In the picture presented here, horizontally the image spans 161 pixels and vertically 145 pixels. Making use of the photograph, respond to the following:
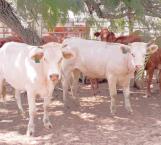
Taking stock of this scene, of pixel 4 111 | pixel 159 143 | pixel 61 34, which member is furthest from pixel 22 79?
pixel 61 34

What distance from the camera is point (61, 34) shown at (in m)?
12.6

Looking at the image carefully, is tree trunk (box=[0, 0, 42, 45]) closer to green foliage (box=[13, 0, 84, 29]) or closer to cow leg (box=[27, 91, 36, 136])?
cow leg (box=[27, 91, 36, 136])

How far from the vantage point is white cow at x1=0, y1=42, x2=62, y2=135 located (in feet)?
18.9

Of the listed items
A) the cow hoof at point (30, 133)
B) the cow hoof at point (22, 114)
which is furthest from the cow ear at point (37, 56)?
the cow hoof at point (22, 114)

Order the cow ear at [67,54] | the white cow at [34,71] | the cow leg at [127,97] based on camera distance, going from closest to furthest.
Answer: the white cow at [34,71] → the cow ear at [67,54] → the cow leg at [127,97]

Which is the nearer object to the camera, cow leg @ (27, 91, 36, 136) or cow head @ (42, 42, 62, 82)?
cow head @ (42, 42, 62, 82)

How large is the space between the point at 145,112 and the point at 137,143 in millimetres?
1966

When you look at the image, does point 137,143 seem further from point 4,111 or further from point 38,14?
point 4,111

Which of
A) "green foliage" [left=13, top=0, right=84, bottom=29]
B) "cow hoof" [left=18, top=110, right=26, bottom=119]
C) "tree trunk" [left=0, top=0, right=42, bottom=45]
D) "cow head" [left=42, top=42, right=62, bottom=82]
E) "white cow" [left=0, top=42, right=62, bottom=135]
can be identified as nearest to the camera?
"green foliage" [left=13, top=0, right=84, bottom=29]

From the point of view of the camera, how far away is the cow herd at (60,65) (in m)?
5.83

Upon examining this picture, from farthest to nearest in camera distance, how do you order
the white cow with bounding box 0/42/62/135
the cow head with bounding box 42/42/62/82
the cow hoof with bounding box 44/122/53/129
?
the cow hoof with bounding box 44/122/53/129 → the white cow with bounding box 0/42/62/135 → the cow head with bounding box 42/42/62/82

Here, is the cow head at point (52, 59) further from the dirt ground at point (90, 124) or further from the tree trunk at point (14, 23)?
the tree trunk at point (14, 23)

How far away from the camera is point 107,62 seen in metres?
7.31

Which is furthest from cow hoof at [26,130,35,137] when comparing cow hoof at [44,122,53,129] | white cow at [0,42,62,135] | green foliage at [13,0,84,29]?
green foliage at [13,0,84,29]
